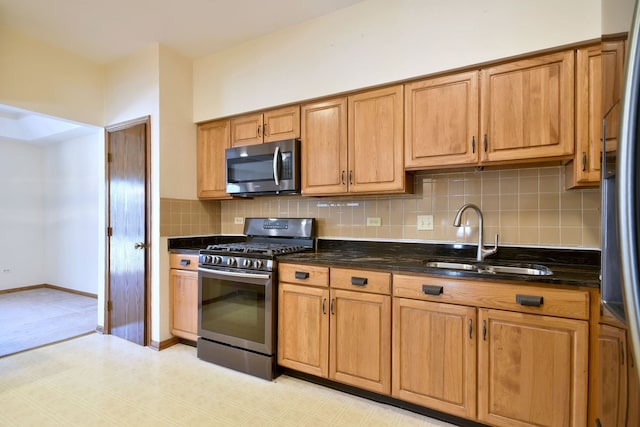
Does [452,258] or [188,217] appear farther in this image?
[188,217]

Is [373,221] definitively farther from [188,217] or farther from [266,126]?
[188,217]

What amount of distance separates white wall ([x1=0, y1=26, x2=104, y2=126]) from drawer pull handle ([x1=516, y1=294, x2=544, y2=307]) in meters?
3.87

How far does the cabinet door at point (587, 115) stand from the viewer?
1.72 meters

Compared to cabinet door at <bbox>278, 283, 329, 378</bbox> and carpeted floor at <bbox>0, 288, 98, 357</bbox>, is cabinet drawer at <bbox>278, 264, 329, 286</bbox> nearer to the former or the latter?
cabinet door at <bbox>278, 283, 329, 378</bbox>

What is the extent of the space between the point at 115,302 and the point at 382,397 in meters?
2.73

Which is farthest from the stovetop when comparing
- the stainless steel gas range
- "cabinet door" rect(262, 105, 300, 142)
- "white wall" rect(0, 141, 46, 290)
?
"white wall" rect(0, 141, 46, 290)

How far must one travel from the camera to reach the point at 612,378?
28.5 inches

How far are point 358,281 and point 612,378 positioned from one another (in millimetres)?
1403

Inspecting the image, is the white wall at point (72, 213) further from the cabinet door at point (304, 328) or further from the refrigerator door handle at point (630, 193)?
the refrigerator door handle at point (630, 193)

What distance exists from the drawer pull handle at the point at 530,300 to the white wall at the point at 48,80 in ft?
12.7

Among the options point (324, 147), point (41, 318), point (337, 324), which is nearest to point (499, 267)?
point (337, 324)

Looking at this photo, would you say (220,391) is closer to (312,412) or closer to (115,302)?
(312,412)

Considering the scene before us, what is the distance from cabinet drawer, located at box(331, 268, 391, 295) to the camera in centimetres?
199

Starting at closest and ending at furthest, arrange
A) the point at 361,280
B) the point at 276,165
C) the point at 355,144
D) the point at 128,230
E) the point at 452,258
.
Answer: the point at 361,280
the point at 452,258
the point at 355,144
the point at 276,165
the point at 128,230
